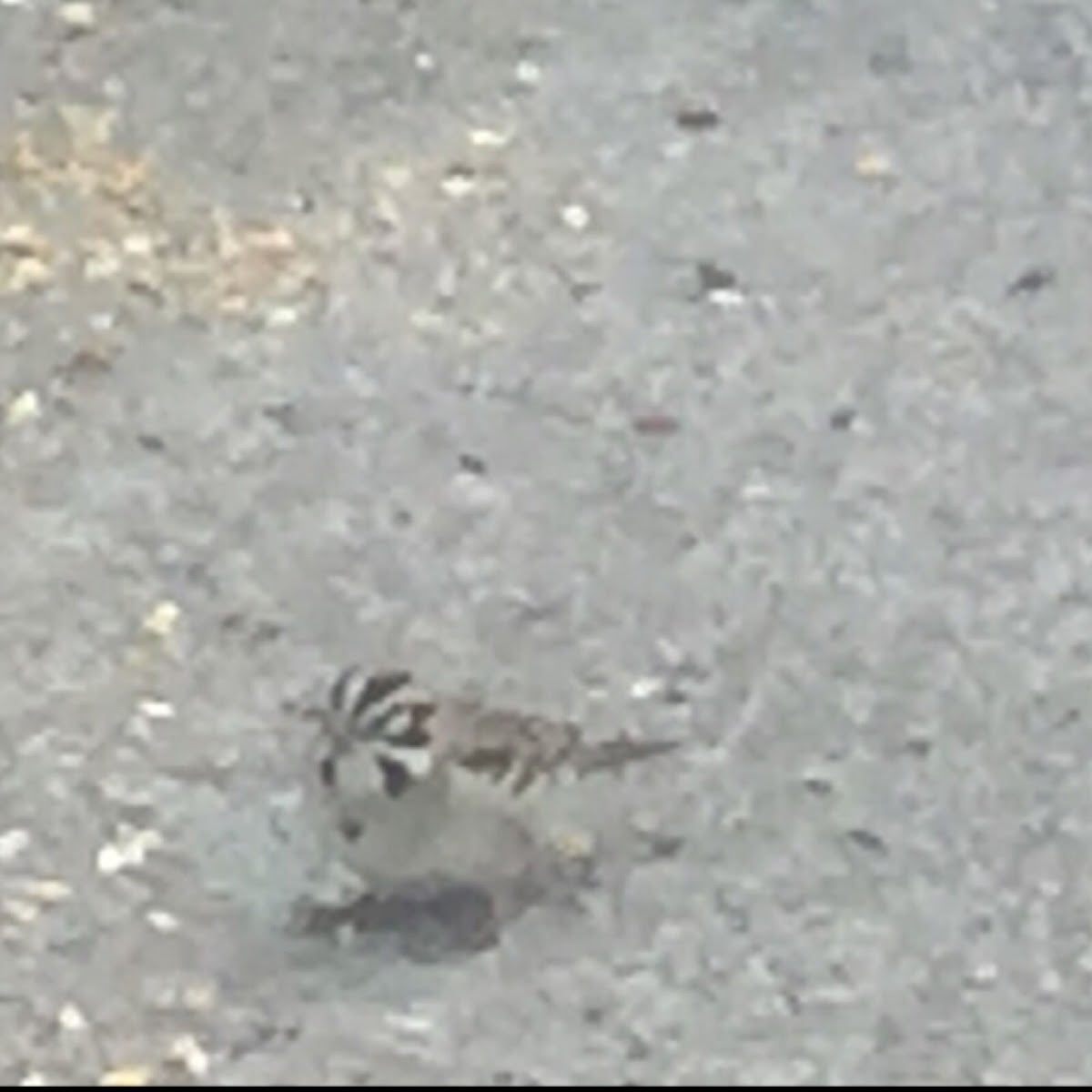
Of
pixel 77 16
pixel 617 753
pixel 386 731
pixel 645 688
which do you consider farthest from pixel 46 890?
pixel 77 16

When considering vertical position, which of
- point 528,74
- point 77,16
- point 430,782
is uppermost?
point 430,782

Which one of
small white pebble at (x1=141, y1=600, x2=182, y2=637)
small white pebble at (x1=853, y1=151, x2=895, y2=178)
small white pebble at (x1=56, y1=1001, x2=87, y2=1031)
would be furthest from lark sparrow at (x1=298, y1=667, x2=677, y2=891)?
small white pebble at (x1=853, y1=151, x2=895, y2=178)

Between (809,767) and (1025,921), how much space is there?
32 centimetres

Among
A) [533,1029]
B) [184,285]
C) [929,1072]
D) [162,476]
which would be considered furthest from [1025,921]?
[184,285]

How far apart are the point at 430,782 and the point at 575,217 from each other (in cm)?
163

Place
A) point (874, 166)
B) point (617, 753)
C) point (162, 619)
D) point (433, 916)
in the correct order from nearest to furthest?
point (433, 916) < point (617, 753) < point (162, 619) < point (874, 166)

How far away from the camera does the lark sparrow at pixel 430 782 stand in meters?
3.54

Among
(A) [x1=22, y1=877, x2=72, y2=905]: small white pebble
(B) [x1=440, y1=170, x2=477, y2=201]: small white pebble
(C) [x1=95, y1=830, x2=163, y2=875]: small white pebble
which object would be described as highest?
(C) [x1=95, y1=830, x2=163, y2=875]: small white pebble

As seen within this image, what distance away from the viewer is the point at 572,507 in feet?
14.6

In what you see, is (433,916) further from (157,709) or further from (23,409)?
(23,409)

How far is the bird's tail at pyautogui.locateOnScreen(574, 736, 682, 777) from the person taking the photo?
3727mm

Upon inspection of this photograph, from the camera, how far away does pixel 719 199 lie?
5082 millimetres

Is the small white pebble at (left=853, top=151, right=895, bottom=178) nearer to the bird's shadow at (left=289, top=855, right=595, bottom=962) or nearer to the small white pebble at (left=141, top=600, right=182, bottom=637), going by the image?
the small white pebble at (left=141, top=600, right=182, bottom=637)

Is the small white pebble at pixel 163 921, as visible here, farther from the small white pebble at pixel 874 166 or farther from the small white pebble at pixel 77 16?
the small white pebble at pixel 77 16
